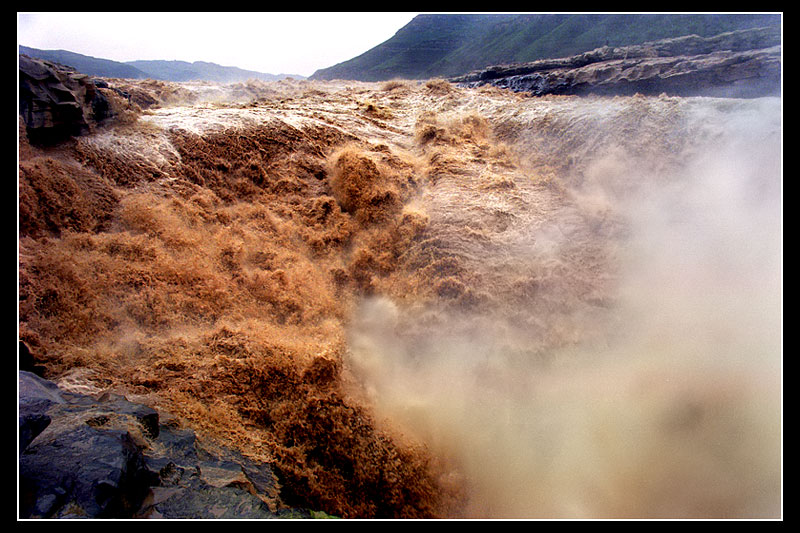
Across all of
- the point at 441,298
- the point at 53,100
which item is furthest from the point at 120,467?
the point at 53,100

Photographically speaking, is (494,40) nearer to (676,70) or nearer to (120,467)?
(676,70)

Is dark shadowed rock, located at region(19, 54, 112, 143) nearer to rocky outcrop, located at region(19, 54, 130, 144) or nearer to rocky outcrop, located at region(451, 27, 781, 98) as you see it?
rocky outcrop, located at region(19, 54, 130, 144)

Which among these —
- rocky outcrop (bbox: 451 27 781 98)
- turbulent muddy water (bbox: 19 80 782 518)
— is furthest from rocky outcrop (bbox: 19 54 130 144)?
rocky outcrop (bbox: 451 27 781 98)

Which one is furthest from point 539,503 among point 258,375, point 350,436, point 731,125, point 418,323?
point 731,125

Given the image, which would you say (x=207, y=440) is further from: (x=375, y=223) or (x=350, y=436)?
(x=375, y=223)

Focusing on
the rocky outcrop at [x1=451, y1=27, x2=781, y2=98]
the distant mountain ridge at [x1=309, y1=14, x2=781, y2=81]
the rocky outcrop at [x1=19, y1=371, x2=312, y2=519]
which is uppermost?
the distant mountain ridge at [x1=309, y1=14, x2=781, y2=81]

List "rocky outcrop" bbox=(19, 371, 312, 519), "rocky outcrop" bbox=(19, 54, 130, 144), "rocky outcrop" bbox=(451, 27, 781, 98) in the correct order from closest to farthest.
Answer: "rocky outcrop" bbox=(19, 371, 312, 519) → "rocky outcrop" bbox=(19, 54, 130, 144) → "rocky outcrop" bbox=(451, 27, 781, 98)
